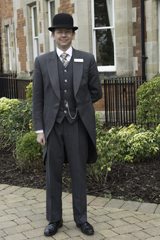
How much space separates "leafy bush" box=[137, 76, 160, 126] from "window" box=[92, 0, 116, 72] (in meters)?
3.44

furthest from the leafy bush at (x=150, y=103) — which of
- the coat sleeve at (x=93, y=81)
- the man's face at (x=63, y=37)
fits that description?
the man's face at (x=63, y=37)

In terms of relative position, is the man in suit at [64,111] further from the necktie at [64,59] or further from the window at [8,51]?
the window at [8,51]

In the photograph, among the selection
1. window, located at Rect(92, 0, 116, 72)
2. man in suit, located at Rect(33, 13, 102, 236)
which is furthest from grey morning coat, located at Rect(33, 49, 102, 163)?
window, located at Rect(92, 0, 116, 72)

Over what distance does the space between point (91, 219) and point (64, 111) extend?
1.26 m

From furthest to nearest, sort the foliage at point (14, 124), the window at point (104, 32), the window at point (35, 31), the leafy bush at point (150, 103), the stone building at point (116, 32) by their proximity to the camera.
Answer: the window at point (35, 31) → the window at point (104, 32) → the stone building at point (116, 32) → the foliage at point (14, 124) → the leafy bush at point (150, 103)

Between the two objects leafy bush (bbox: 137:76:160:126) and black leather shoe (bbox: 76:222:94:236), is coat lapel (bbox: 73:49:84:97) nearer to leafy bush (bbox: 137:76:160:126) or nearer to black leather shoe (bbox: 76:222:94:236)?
black leather shoe (bbox: 76:222:94:236)

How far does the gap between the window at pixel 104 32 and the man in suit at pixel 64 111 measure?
684cm

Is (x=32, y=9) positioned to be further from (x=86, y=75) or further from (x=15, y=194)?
(x=86, y=75)

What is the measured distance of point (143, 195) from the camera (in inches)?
214

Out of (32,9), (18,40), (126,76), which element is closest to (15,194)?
(126,76)

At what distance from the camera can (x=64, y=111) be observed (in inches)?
170

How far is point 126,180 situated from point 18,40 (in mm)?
11420

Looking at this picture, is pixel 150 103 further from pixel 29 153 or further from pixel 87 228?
pixel 87 228

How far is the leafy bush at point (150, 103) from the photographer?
7.64 meters
